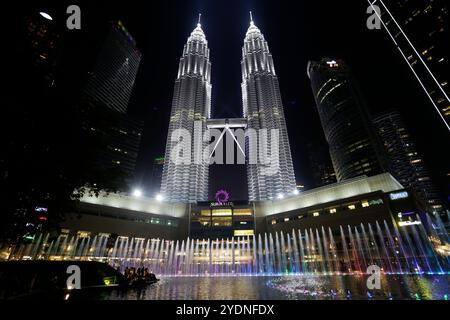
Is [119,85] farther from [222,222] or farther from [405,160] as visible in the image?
[405,160]

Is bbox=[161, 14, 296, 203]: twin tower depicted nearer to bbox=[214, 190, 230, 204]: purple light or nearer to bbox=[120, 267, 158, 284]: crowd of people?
bbox=[214, 190, 230, 204]: purple light

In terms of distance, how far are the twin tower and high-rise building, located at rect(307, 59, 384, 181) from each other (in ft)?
114

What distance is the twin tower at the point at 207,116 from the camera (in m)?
110

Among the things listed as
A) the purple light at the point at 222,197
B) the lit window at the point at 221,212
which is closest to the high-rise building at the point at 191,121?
the purple light at the point at 222,197

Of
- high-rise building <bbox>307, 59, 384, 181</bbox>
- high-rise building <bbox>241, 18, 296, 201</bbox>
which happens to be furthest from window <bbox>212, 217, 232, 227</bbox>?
high-rise building <bbox>307, 59, 384, 181</bbox>

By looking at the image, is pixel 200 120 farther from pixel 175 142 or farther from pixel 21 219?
pixel 21 219

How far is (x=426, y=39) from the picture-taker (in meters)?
61.6

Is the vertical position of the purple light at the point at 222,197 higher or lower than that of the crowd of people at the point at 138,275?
higher

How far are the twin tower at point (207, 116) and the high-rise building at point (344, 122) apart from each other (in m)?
34.8

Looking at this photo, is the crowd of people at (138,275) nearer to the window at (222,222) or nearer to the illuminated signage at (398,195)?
the illuminated signage at (398,195)

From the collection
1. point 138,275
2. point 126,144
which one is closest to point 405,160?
point 138,275

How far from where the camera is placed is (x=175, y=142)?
12144 centimetres
